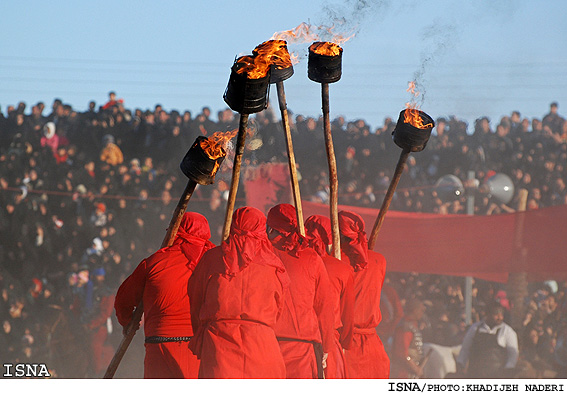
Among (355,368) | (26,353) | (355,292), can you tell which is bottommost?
(26,353)

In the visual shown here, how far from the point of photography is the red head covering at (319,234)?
512 cm

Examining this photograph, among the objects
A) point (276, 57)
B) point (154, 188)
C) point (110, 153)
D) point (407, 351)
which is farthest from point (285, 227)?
point (110, 153)

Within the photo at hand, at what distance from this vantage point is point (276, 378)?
441 cm

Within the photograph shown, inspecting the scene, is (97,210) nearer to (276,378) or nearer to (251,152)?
(251,152)

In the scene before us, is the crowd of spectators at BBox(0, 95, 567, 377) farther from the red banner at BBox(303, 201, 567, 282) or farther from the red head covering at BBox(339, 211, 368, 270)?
the red head covering at BBox(339, 211, 368, 270)

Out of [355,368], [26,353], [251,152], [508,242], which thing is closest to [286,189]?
[251,152]

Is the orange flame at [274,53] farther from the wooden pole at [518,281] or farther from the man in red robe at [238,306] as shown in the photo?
the wooden pole at [518,281]

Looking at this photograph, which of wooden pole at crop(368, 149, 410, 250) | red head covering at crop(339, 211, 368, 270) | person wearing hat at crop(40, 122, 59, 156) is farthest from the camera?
person wearing hat at crop(40, 122, 59, 156)

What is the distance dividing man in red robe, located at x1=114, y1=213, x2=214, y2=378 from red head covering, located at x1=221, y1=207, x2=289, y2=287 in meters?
0.42

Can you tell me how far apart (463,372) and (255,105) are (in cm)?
465

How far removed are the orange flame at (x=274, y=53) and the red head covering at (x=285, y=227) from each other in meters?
0.76

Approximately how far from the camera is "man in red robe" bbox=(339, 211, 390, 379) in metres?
5.36

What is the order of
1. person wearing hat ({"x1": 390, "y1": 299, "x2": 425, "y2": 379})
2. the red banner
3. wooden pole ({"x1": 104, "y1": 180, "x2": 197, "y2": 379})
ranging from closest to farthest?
wooden pole ({"x1": 104, "y1": 180, "x2": 197, "y2": 379}) < person wearing hat ({"x1": 390, "y1": 299, "x2": 425, "y2": 379}) < the red banner

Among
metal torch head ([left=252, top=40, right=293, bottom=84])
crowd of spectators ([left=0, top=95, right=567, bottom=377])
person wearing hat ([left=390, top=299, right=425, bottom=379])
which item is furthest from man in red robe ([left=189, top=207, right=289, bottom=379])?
crowd of spectators ([left=0, top=95, right=567, bottom=377])
